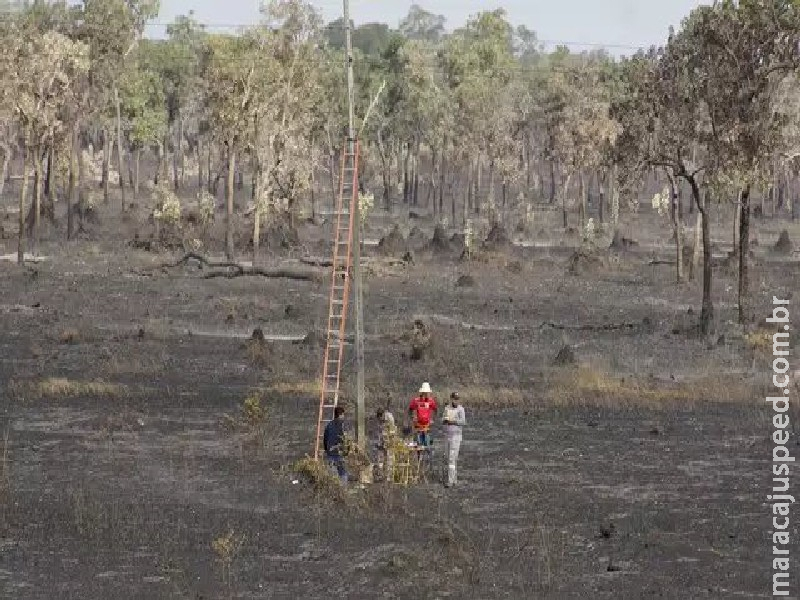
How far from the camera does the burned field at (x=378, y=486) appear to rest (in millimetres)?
18250

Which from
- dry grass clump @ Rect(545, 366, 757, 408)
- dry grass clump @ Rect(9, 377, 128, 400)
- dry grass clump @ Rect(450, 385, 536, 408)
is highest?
dry grass clump @ Rect(545, 366, 757, 408)

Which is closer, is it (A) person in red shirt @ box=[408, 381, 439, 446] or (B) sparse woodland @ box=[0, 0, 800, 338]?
(A) person in red shirt @ box=[408, 381, 439, 446]

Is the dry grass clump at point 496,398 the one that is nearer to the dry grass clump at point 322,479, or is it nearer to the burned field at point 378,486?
the burned field at point 378,486

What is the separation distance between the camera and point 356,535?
65.9 feet

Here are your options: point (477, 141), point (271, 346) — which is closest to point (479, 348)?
point (271, 346)

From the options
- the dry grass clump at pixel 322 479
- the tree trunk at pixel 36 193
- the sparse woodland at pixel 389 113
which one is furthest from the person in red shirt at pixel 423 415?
the tree trunk at pixel 36 193

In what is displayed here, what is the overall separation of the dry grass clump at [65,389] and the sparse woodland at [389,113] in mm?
9194

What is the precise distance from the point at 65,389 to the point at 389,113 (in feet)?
272

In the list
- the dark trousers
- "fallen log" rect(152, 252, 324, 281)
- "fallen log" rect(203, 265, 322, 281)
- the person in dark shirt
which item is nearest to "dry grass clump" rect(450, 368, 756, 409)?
the dark trousers

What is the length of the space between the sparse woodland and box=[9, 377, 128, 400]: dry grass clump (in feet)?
30.2

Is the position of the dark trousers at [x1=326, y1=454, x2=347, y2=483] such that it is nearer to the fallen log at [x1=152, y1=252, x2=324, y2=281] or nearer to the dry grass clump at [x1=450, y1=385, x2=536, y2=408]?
the dry grass clump at [x1=450, y1=385, x2=536, y2=408]

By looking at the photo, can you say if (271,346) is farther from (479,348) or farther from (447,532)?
(447,532)

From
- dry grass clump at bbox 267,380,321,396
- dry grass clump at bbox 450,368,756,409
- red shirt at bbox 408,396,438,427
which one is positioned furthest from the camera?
dry grass clump at bbox 267,380,321,396

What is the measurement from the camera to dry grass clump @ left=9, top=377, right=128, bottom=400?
106ft
